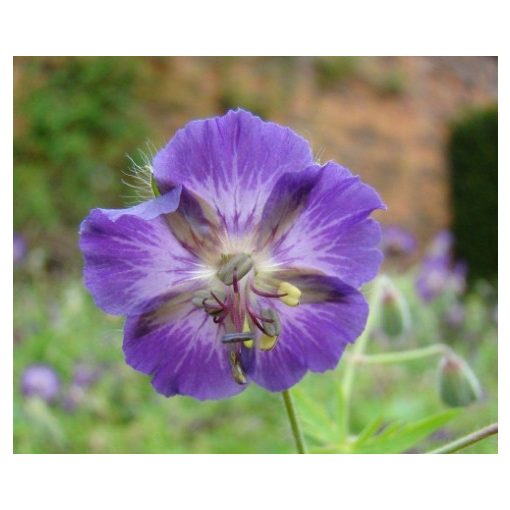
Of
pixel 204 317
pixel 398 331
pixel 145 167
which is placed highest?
pixel 145 167

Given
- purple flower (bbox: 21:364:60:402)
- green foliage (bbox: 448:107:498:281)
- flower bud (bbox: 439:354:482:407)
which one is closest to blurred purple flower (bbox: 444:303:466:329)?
green foliage (bbox: 448:107:498:281)

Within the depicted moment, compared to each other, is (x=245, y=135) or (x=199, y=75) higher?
(x=199, y=75)

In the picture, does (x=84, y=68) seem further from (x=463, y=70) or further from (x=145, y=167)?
(x=145, y=167)

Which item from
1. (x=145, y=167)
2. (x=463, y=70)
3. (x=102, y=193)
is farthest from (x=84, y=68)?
(x=145, y=167)

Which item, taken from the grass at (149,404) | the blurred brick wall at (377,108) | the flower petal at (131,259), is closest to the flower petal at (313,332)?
the flower petal at (131,259)

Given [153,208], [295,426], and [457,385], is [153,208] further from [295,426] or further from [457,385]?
[457,385]

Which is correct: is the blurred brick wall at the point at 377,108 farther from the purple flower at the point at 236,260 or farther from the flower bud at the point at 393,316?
the purple flower at the point at 236,260

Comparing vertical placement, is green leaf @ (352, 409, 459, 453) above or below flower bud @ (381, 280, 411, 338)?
below

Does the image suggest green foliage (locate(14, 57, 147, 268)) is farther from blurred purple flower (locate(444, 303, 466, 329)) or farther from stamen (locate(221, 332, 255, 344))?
stamen (locate(221, 332, 255, 344))
